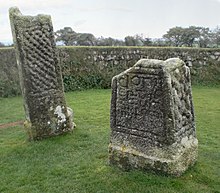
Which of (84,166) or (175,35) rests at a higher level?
(175,35)

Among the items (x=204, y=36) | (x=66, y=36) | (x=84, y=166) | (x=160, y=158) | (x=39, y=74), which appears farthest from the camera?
(x=204, y=36)

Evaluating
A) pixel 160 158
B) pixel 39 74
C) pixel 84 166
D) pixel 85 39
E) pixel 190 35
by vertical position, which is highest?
pixel 85 39

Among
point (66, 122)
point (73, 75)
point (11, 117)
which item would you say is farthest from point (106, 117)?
point (73, 75)

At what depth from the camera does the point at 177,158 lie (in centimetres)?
486

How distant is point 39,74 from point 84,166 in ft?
7.77

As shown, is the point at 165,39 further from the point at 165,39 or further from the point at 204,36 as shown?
the point at 204,36

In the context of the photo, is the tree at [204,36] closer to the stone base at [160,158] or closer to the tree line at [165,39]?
the tree line at [165,39]

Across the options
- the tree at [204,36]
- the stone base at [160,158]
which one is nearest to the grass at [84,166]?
the stone base at [160,158]

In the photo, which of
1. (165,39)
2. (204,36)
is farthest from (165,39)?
(204,36)

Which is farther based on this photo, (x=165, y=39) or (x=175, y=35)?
(x=175, y=35)

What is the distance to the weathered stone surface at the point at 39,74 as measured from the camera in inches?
265

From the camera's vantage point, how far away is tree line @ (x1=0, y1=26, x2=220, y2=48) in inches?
856

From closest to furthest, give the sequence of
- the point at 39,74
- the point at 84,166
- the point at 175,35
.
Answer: the point at 84,166, the point at 39,74, the point at 175,35

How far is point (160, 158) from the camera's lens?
4.90 metres
